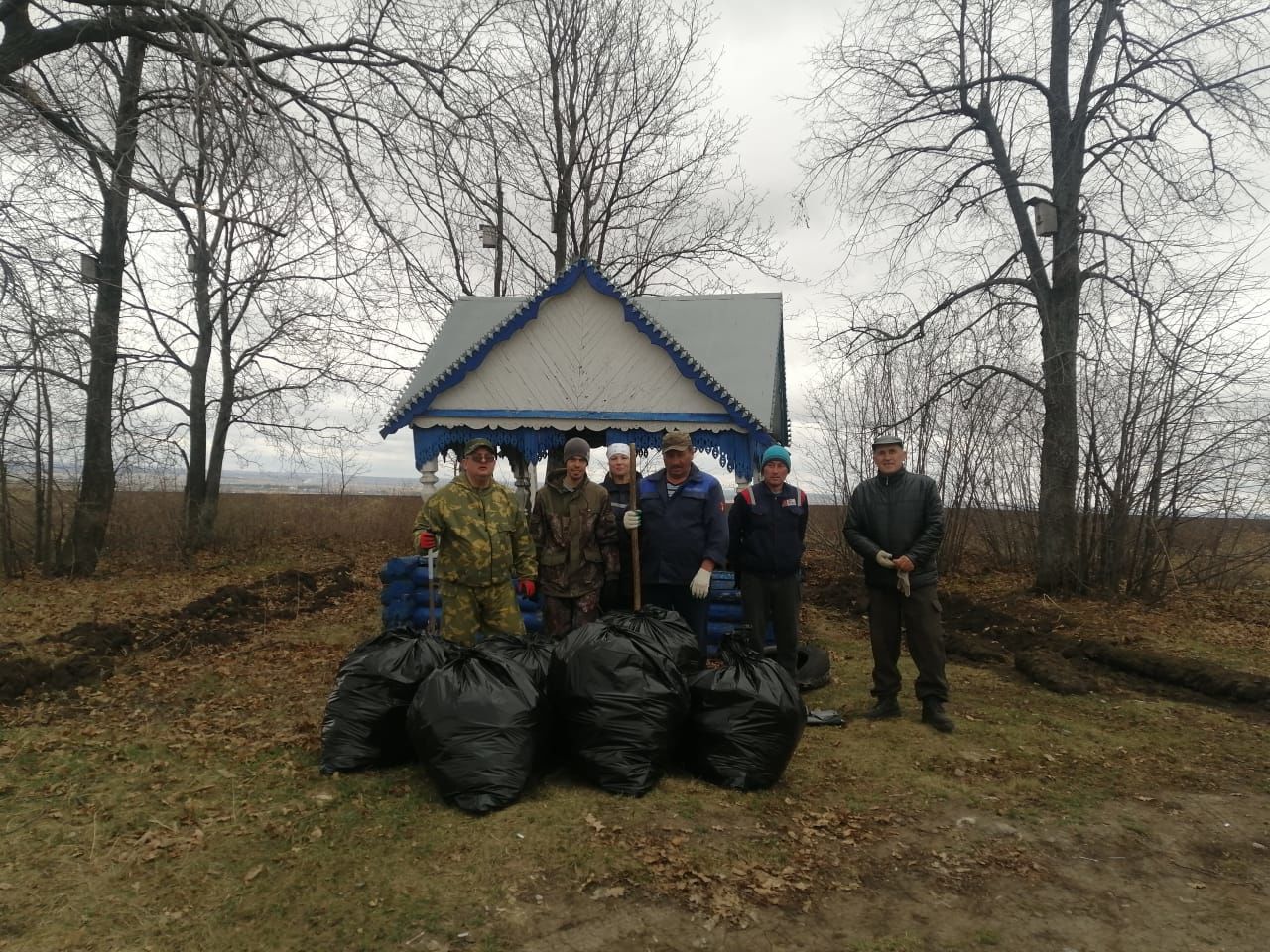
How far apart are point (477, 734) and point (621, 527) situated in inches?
74.3

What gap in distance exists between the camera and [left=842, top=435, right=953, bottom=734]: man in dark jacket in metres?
4.57

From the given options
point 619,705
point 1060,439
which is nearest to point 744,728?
point 619,705

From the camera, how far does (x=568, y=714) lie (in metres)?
3.50

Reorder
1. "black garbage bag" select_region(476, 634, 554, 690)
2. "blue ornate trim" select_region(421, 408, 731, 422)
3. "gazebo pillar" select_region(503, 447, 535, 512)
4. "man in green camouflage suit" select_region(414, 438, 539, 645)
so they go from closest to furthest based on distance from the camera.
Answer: "black garbage bag" select_region(476, 634, 554, 690), "man in green camouflage suit" select_region(414, 438, 539, 645), "blue ornate trim" select_region(421, 408, 731, 422), "gazebo pillar" select_region(503, 447, 535, 512)

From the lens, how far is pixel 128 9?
15.4 ft

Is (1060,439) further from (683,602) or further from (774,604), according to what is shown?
(683,602)

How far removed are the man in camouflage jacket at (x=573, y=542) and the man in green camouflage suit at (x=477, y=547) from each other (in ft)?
0.42

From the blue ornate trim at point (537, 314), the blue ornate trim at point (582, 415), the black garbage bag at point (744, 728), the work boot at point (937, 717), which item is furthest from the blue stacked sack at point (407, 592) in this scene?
the work boot at point (937, 717)

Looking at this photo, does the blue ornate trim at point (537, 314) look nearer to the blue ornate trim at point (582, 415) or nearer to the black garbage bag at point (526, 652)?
the blue ornate trim at point (582, 415)

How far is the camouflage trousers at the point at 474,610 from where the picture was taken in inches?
179

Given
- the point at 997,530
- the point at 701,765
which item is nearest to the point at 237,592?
the point at 701,765

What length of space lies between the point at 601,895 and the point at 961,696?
3.76 metres

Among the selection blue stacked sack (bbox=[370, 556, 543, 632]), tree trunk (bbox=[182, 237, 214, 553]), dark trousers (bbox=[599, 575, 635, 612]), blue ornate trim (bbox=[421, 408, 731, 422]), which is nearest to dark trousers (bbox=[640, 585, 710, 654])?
dark trousers (bbox=[599, 575, 635, 612])

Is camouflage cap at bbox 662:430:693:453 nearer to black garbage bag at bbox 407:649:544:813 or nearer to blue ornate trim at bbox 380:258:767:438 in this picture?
black garbage bag at bbox 407:649:544:813
